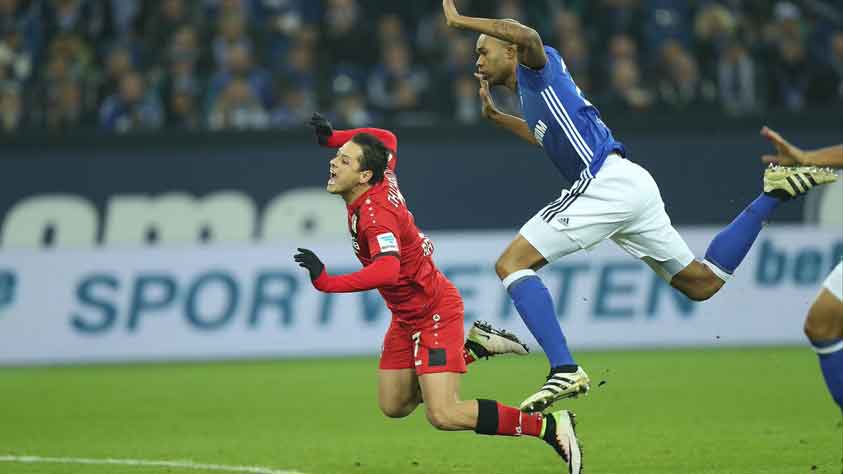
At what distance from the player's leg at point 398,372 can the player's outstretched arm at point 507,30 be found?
5.74ft

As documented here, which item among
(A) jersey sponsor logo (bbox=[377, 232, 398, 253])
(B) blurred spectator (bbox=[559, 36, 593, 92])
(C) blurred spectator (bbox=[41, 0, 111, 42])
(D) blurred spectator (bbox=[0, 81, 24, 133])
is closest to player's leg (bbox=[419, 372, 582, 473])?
(A) jersey sponsor logo (bbox=[377, 232, 398, 253])

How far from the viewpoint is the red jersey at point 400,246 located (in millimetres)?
7480

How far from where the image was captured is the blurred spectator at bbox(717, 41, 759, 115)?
53.2ft

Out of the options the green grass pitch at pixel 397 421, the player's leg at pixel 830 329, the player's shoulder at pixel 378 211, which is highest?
the player's shoulder at pixel 378 211

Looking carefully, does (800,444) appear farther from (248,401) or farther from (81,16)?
(81,16)

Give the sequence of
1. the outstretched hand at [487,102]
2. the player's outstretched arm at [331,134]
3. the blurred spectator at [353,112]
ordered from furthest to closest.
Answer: the blurred spectator at [353,112] < the outstretched hand at [487,102] < the player's outstretched arm at [331,134]

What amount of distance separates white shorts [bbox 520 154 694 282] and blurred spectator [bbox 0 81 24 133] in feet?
30.7

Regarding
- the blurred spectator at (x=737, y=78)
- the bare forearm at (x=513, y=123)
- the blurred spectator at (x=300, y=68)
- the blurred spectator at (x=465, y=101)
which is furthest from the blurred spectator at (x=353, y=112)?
the bare forearm at (x=513, y=123)

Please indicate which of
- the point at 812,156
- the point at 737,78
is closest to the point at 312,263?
the point at 812,156

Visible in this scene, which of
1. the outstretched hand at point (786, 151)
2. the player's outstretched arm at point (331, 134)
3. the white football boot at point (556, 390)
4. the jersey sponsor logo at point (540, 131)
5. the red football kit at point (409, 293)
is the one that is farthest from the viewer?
the player's outstretched arm at point (331, 134)

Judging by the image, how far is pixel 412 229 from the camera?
7.77m

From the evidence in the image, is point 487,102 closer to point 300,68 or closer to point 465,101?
point 465,101

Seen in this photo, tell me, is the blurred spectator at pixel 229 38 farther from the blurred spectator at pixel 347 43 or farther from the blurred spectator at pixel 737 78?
the blurred spectator at pixel 737 78

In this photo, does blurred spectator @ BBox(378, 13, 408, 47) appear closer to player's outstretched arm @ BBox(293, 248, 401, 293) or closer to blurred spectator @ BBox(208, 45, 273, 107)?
blurred spectator @ BBox(208, 45, 273, 107)
